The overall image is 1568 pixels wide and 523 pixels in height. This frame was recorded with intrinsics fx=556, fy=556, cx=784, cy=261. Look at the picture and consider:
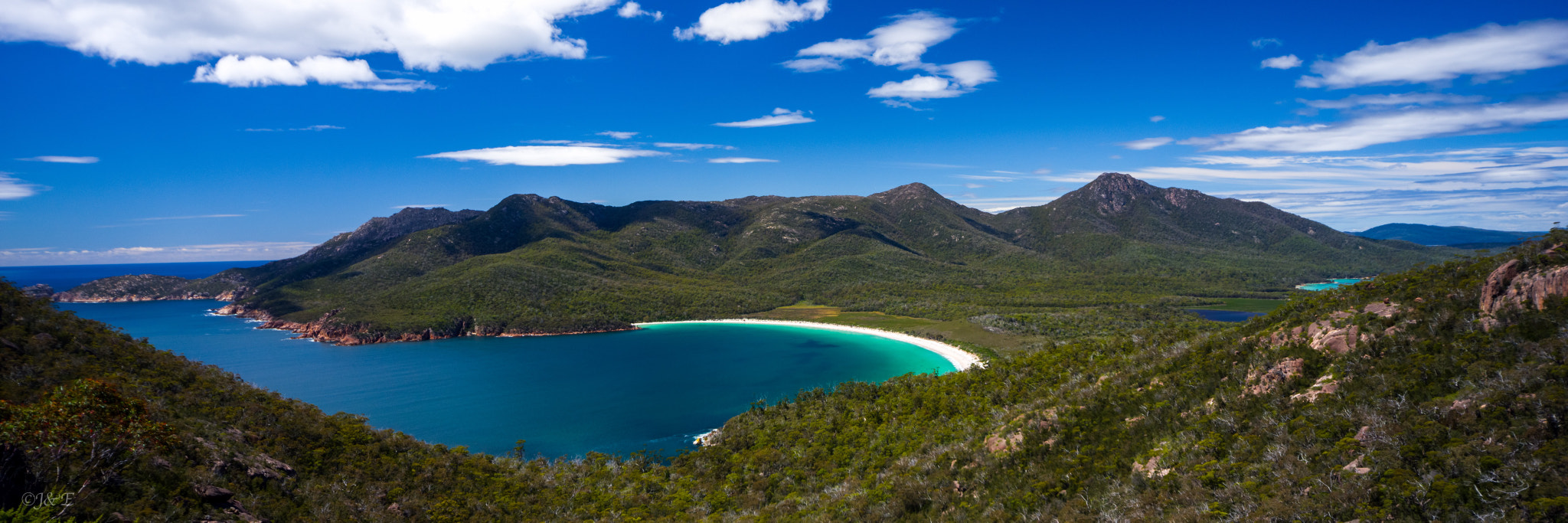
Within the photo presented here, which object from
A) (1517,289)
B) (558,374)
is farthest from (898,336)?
(1517,289)

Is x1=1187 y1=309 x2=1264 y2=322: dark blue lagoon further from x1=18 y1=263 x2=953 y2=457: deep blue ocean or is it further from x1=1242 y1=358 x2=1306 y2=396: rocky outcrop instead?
x1=1242 y1=358 x2=1306 y2=396: rocky outcrop

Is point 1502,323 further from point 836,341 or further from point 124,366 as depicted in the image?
point 836,341

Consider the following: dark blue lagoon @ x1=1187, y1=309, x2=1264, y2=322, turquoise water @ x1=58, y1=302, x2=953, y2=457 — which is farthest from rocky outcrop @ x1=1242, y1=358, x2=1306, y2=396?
dark blue lagoon @ x1=1187, y1=309, x2=1264, y2=322

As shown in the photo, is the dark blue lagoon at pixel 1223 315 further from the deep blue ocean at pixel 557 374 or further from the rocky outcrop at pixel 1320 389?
the rocky outcrop at pixel 1320 389

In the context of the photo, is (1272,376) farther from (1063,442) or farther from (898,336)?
(898,336)

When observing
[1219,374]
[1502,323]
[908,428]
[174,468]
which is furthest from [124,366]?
[1502,323]

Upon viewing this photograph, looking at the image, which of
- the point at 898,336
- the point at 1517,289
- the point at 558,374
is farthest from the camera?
the point at 898,336
